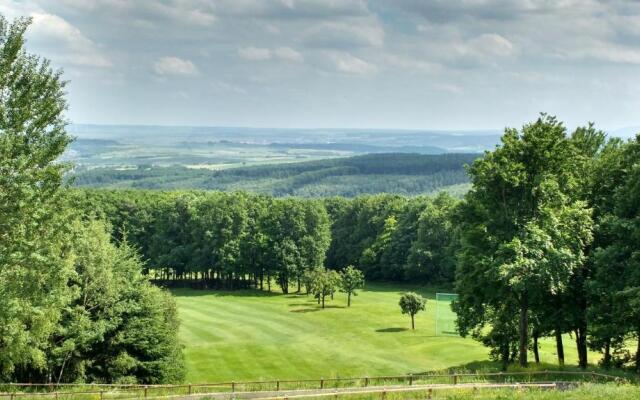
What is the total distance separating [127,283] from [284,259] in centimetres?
5920

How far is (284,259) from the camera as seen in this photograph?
10075 cm

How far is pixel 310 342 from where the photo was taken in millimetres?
63844

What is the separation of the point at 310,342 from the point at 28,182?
4289cm

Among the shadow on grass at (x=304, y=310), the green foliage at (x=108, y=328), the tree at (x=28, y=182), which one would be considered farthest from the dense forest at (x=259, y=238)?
the tree at (x=28, y=182)

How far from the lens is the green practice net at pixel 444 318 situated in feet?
226

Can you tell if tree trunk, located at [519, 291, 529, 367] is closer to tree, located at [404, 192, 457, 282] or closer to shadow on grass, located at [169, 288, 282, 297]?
shadow on grass, located at [169, 288, 282, 297]

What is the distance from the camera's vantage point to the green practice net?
226 feet

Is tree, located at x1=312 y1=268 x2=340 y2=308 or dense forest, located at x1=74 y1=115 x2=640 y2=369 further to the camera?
tree, located at x1=312 y1=268 x2=340 y2=308

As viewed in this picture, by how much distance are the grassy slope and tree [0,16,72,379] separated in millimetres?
23882

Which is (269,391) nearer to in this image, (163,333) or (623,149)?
(163,333)

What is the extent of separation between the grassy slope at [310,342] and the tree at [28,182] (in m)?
23.9

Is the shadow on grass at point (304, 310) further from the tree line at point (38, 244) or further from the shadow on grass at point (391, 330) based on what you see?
the tree line at point (38, 244)

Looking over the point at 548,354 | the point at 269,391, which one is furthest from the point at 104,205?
the point at 269,391

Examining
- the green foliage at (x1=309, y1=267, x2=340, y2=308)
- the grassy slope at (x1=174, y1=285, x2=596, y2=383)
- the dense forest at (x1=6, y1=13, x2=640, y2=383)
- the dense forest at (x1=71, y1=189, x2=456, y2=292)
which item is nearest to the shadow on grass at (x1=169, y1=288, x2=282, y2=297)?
the dense forest at (x1=71, y1=189, x2=456, y2=292)
